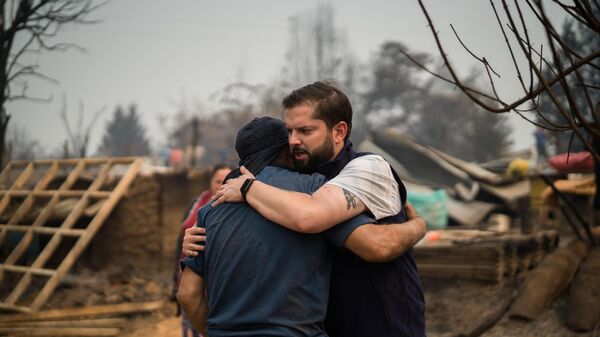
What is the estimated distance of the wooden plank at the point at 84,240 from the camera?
22.2 ft

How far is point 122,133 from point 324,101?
181 ft

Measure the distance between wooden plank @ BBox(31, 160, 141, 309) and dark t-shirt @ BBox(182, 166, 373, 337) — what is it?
5.54m

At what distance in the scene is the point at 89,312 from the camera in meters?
7.04

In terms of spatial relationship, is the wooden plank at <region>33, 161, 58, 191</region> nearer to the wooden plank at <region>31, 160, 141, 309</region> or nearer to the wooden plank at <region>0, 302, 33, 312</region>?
the wooden plank at <region>31, 160, 141, 309</region>

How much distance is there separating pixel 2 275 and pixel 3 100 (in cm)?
250

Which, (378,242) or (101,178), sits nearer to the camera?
(378,242)

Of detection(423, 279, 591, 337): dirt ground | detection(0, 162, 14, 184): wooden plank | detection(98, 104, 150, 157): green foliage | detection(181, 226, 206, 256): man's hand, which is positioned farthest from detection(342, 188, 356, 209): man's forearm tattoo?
detection(98, 104, 150, 157): green foliage

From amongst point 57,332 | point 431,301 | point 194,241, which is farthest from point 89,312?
point 194,241

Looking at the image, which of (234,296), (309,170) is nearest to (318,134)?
(309,170)

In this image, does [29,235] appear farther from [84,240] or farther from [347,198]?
[347,198]

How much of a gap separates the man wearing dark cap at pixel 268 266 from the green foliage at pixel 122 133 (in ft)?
171

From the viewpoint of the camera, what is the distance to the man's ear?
230 cm

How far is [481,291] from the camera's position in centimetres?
621

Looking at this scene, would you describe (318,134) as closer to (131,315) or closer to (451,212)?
(131,315)
